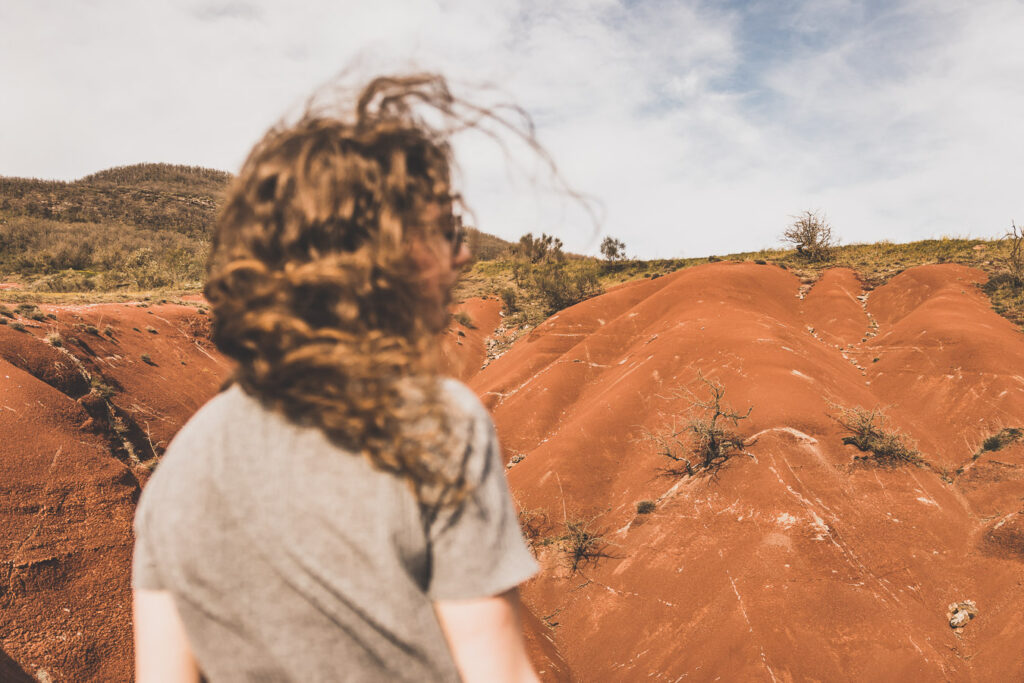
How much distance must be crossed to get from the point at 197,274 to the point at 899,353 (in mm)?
40713

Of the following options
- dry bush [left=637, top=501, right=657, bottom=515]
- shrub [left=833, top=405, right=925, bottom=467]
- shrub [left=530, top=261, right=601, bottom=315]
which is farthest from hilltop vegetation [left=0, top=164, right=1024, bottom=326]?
shrub [left=833, top=405, right=925, bottom=467]

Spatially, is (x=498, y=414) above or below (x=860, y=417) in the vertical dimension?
below

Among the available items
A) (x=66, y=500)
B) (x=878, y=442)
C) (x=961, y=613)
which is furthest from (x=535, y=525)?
(x=66, y=500)

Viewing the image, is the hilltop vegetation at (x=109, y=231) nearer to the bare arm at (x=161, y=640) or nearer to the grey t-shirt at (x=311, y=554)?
the bare arm at (x=161, y=640)

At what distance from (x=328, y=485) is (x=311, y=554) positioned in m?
0.11

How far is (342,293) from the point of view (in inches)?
33.9

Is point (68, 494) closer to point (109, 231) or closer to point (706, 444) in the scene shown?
point (706, 444)

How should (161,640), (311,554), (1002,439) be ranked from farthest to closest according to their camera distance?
(1002,439) < (161,640) < (311,554)

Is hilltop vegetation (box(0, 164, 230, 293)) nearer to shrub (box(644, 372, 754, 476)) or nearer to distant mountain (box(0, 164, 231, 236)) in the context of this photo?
distant mountain (box(0, 164, 231, 236))

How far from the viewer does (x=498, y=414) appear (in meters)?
18.0

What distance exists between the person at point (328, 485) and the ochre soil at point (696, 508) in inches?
32.7

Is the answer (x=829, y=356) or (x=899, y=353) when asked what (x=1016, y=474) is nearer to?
(x=829, y=356)

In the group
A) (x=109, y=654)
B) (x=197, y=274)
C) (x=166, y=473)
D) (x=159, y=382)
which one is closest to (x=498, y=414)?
Result: (x=159, y=382)

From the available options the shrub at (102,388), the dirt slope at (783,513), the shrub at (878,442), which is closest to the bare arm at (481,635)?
the dirt slope at (783,513)
